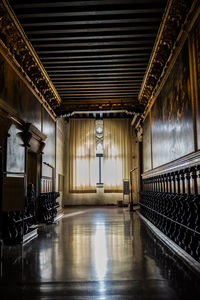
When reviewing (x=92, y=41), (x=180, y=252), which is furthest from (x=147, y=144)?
(x=180, y=252)

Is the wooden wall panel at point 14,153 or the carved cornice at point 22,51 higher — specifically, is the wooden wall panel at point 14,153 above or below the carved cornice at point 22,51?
below

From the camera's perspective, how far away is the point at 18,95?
7.27m

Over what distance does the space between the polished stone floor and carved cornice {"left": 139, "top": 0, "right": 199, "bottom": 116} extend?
4.22 m

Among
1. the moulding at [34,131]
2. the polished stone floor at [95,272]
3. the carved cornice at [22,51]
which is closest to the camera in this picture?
the polished stone floor at [95,272]

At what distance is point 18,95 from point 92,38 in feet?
7.64

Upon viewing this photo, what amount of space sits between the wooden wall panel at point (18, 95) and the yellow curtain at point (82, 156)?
381 inches

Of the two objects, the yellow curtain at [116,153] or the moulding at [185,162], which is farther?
the yellow curtain at [116,153]

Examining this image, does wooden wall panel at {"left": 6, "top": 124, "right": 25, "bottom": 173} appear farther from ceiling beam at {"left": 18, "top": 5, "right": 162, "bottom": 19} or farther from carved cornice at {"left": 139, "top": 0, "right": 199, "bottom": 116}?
carved cornice at {"left": 139, "top": 0, "right": 199, "bottom": 116}

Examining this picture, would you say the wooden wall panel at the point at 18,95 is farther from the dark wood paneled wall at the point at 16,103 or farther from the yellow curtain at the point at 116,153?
the yellow curtain at the point at 116,153

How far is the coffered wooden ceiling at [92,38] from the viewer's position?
589 cm

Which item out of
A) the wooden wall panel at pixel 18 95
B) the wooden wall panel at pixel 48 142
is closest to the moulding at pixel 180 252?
the wooden wall panel at pixel 18 95

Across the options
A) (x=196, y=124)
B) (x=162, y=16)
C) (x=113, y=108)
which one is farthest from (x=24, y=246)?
(x=113, y=108)

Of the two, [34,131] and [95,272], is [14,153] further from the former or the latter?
[95,272]

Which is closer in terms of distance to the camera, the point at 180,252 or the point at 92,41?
the point at 180,252
